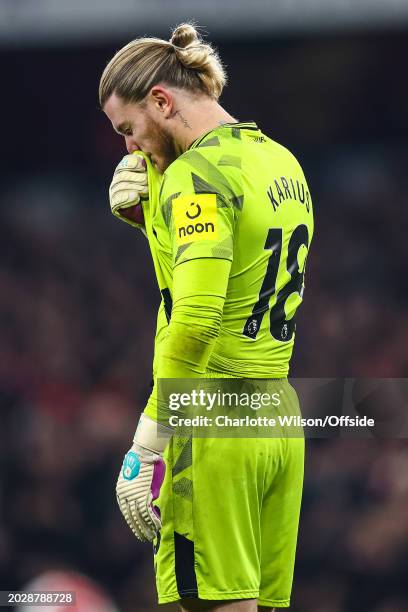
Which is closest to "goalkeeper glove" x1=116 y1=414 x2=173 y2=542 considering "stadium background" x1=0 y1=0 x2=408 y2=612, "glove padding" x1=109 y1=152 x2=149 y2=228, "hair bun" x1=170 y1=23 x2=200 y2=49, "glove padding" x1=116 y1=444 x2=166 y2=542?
"glove padding" x1=116 y1=444 x2=166 y2=542

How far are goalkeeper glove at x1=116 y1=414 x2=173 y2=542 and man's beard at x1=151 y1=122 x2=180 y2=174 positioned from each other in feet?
2.04

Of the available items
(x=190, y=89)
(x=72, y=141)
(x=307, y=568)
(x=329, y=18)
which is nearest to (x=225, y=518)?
(x=190, y=89)

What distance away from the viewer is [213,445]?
2.38 m

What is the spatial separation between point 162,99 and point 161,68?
72 millimetres

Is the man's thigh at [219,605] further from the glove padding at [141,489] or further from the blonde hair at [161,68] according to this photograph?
the blonde hair at [161,68]

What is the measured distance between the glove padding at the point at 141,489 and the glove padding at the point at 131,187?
596 millimetres

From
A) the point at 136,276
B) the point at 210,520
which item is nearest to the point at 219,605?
the point at 210,520

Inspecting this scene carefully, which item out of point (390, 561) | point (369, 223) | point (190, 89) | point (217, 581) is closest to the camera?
point (217, 581)

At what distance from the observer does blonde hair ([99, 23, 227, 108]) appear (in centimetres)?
247

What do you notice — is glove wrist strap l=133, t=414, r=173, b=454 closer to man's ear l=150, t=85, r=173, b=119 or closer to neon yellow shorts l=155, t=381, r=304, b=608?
neon yellow shorts l=155, t=381, r=304, b=608

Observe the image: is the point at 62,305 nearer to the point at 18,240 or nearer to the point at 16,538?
the point at 18,240

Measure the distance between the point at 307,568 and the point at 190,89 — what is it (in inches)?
142

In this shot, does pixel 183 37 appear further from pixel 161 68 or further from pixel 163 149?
pixel 163 149

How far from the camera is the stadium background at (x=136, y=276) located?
5656mm
